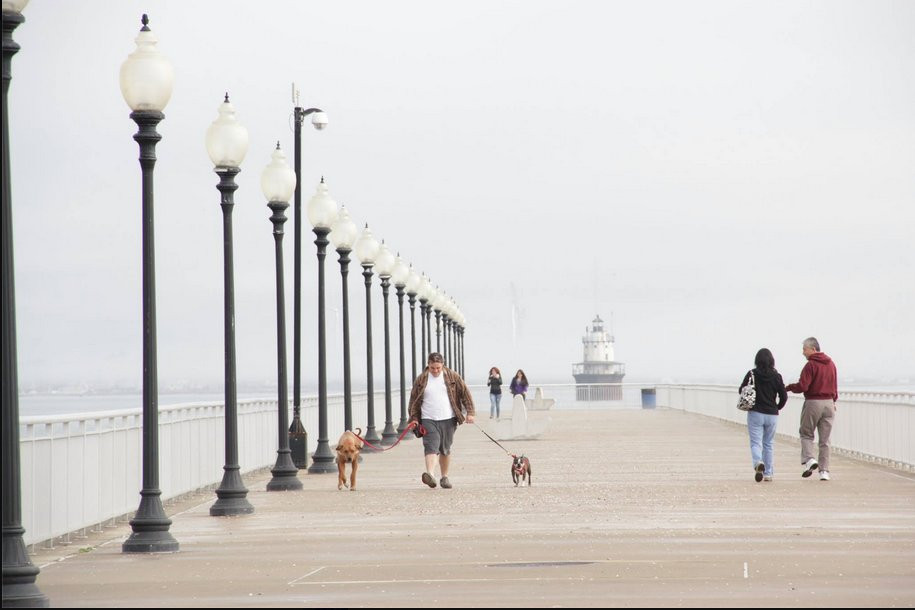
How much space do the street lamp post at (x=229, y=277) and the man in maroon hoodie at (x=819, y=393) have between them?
7696 mm

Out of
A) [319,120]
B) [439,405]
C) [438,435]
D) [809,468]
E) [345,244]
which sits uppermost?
[319,120]

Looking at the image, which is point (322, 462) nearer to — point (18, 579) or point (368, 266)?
point (368, 266)

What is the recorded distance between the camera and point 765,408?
21.2 m

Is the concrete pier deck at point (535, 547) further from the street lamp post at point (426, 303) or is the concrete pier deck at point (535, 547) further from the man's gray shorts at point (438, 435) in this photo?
the street lamp post at point (426, 303)

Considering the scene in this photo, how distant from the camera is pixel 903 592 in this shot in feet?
32.7

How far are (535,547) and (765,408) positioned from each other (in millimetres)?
8959

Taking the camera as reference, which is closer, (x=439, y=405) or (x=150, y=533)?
(x=150, y=533)

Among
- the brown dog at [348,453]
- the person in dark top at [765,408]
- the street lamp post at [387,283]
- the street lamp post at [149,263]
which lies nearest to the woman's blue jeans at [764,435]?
the person in dark top at [765,408]

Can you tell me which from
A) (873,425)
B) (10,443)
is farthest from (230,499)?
(873,425)

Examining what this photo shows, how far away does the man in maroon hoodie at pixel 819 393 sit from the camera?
20844 mm

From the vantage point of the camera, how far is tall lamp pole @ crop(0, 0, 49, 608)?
964cm

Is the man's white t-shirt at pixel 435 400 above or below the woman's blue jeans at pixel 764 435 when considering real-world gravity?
above

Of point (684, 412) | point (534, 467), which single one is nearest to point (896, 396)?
point (534, 467)

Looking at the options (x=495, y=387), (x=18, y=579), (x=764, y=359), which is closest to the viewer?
(x=18, y=579)
